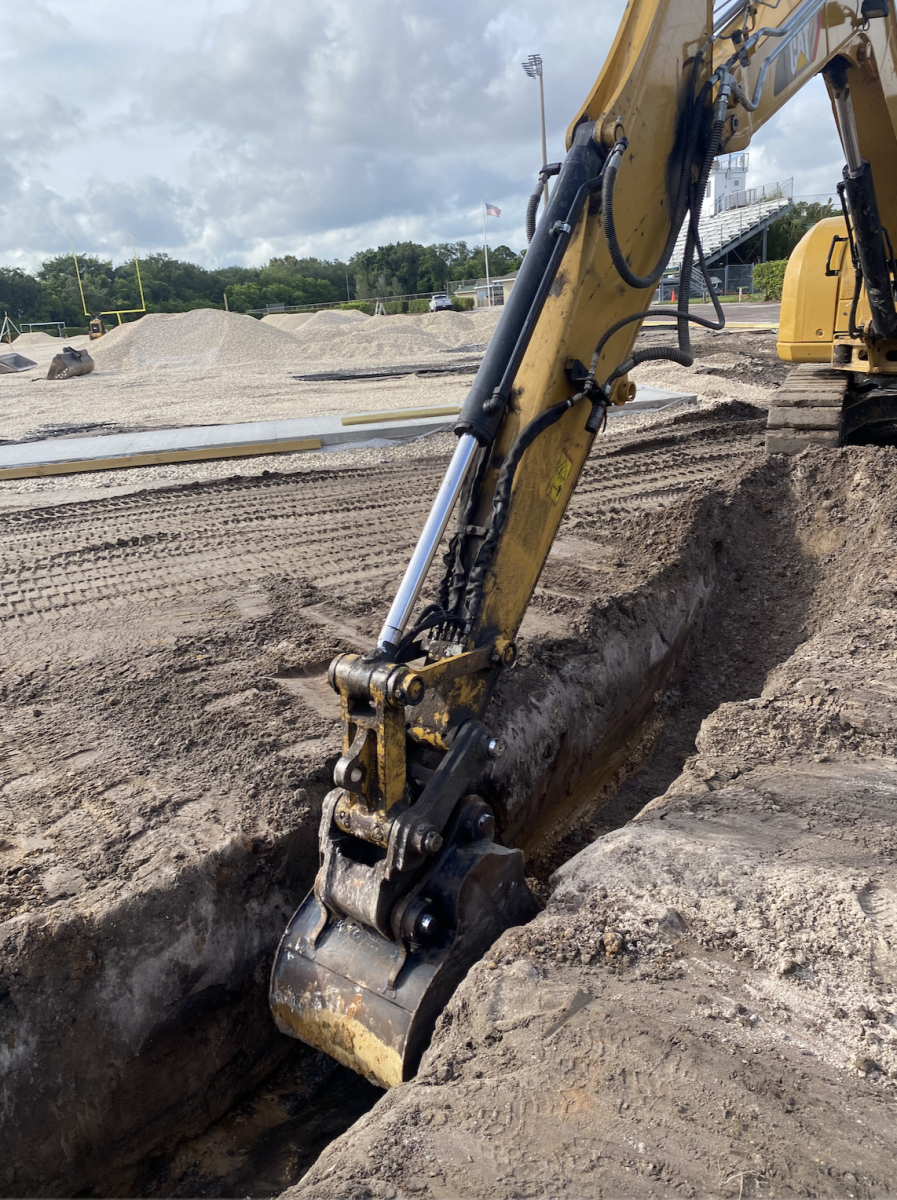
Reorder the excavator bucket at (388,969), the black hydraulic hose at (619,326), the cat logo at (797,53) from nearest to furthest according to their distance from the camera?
1. the excavator bucket at (388,969)
2. the black hydraulic hose at (619,326)
3. the cat logo at (797,53)

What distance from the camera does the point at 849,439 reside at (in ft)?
26.6

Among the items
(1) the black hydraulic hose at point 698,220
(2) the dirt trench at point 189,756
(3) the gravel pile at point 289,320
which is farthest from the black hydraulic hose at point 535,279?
(3) the gravel pile at point 289,320

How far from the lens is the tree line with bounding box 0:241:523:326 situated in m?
53.9

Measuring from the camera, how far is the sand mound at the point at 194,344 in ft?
81.9

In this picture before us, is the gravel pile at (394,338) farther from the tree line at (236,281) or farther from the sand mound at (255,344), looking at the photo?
the tree line at (236,281)

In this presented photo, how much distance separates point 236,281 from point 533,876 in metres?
66.2

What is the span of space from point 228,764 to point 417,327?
93.0 ft

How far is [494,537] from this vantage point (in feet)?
9.45

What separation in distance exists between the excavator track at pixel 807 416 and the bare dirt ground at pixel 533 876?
111cm

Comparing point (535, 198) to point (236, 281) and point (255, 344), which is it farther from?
point (236, 281)

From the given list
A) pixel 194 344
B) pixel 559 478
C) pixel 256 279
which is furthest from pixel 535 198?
pixel 256 279

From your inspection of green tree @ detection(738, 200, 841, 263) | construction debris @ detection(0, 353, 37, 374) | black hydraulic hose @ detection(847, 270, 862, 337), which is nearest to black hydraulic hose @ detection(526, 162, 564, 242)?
black hydraulic hose @ detection(847, 270, 862, 337)

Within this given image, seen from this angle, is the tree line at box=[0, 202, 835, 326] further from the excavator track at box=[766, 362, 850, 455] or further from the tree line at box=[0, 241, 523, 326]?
the excavator track at box=[766, 362, 850, 455]

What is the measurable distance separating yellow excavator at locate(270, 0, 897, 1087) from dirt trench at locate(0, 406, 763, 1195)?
55 cm
